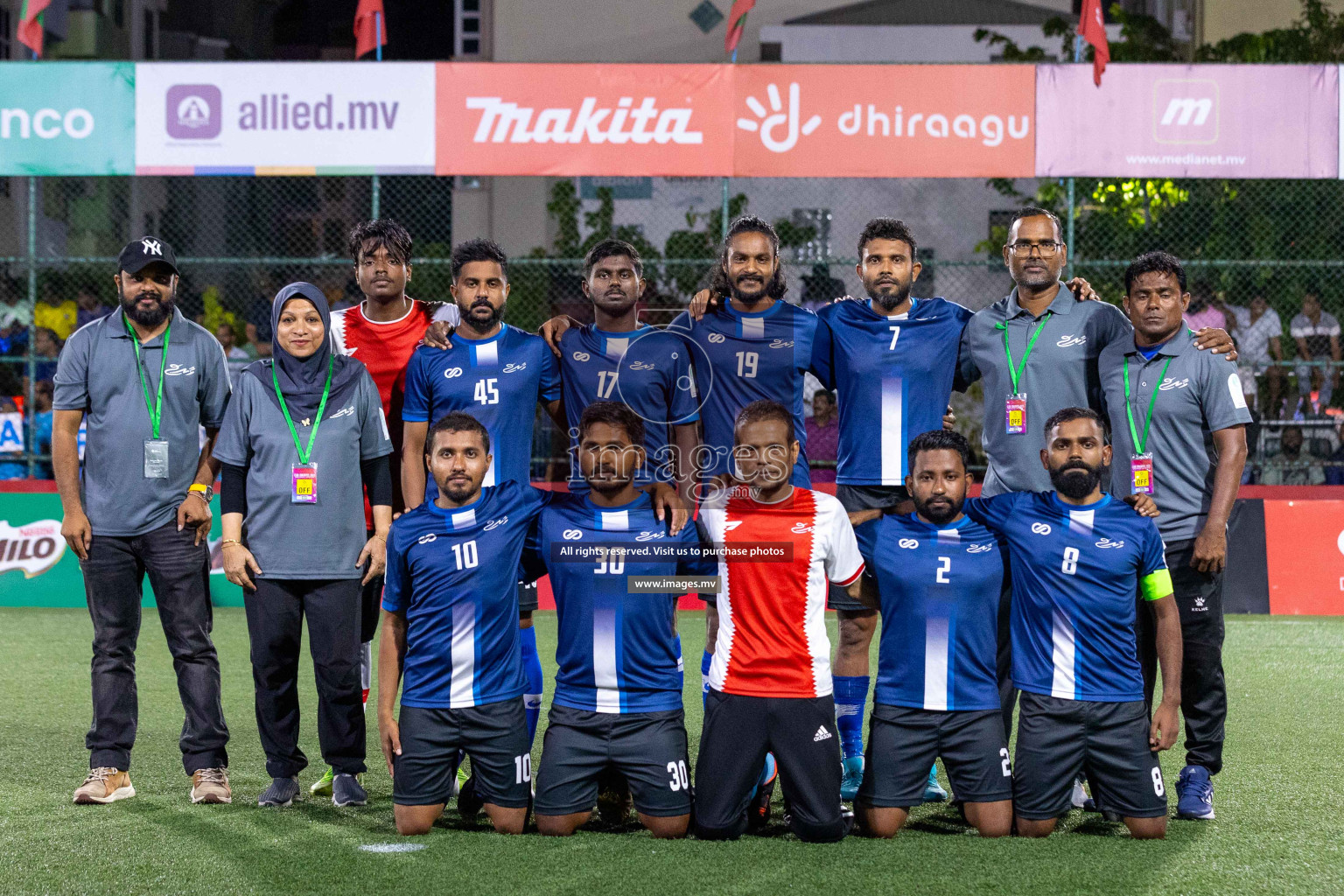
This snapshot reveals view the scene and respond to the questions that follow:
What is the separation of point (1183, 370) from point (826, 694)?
206cm

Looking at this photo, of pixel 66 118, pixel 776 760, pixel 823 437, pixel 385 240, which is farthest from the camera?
pixel 823 437

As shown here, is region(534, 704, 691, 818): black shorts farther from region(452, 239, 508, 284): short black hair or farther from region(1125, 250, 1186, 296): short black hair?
region(1125, 250, 1186, 296): short black hair

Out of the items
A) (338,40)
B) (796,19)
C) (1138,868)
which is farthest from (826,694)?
(338,40)

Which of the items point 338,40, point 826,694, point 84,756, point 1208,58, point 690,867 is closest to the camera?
point 690,867

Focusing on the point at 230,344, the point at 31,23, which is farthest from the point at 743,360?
the point at 31,23

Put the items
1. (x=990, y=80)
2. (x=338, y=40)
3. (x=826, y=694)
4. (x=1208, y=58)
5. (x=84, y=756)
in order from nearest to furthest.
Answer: (x=826, y=694) → (x=84, y=756) → (x=990, y=80) → (x=1208, y=58) → (x=338, y=40)

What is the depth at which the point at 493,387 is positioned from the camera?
17.9 ft

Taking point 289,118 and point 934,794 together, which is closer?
point 934,794

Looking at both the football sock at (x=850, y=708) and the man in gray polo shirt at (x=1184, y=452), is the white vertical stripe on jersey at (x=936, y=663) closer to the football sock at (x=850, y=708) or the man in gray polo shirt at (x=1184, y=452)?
the football sock at (x=850, y=708)

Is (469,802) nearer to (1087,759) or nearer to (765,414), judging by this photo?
(765,414)

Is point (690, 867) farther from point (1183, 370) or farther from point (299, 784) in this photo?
point (1183, 370)

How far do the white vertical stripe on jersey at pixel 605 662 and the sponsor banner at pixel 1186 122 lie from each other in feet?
26.8

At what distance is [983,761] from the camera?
4848 mm

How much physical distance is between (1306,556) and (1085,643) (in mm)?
6820
